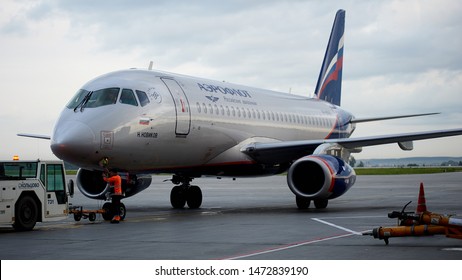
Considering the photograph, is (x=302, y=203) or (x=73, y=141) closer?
(x=73, y=141)

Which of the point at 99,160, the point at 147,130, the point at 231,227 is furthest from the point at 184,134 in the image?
the point at 231,227

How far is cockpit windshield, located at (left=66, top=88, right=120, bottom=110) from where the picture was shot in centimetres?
1875

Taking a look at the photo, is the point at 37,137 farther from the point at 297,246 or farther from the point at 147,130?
the point at 297,246

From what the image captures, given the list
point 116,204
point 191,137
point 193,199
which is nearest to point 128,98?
point 191,137

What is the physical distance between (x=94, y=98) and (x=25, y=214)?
3.83 metres

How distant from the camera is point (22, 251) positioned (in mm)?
12234

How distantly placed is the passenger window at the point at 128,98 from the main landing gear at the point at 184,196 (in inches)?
211

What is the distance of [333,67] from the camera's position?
34344mm

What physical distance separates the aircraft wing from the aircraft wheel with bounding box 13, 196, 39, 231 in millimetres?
8250

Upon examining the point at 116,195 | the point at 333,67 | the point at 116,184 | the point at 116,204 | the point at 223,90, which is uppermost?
the point at 333,67

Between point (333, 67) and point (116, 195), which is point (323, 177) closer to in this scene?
point (116, 195)

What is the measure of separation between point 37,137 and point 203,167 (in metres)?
6.98

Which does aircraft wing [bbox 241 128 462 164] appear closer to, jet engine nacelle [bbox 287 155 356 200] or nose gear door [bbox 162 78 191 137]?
jet engine nacelle [bbox 287 155 356 200]

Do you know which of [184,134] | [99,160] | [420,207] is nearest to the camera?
[420,207]
